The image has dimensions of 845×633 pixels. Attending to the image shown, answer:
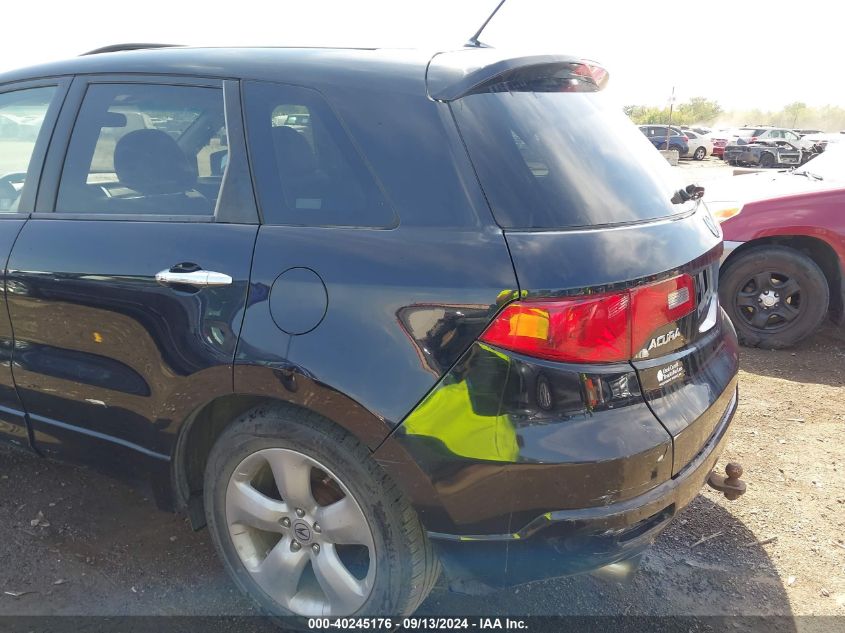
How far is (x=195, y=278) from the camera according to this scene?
205 cm

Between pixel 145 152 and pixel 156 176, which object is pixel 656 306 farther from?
pixel 145 152

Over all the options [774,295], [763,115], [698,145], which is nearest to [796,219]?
[774,295]

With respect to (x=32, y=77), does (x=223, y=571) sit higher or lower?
lower

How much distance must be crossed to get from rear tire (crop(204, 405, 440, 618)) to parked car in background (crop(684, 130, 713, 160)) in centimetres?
3188

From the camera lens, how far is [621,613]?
2375 mm

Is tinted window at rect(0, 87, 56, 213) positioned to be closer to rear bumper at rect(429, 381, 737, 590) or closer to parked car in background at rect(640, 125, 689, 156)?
rear bumper at rect(429, 381, 737, 590)

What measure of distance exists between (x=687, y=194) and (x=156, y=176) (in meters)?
1.95

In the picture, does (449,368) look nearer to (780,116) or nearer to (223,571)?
(223,571)

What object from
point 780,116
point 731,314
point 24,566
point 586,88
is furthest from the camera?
point 780,116

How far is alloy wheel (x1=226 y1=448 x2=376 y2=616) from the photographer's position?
6.65 ft

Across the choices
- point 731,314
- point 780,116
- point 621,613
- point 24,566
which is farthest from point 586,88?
point 780,116

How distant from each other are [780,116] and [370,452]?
96.1m

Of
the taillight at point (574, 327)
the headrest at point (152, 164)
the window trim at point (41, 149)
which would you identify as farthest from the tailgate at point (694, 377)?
the window trim at point (41, 149)

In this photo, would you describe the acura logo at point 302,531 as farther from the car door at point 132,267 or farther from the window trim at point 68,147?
the window trim at point 68,147
